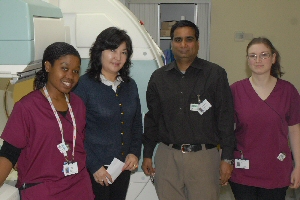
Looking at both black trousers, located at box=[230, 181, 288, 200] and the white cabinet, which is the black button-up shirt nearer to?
black trousers, located at box=[230, 181, 288, 200]

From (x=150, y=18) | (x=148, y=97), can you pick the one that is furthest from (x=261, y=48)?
(x=150, y=18)

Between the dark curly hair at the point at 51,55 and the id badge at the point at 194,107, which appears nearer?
the dark curly hair at the point at 51,55

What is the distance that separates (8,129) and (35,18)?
477 millimetres

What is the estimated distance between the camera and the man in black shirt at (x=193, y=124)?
1.89 metres

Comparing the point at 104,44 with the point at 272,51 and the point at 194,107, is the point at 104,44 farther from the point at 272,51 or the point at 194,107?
the point at 272,51

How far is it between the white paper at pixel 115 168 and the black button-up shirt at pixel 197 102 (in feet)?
0.96

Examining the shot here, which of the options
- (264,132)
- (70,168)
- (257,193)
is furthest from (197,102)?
(70,168)

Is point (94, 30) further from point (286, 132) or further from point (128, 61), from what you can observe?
point (286, 132)

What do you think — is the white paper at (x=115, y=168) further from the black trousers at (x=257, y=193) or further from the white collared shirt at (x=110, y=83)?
the black trousers at (x=257, y=193)

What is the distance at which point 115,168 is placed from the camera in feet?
6.06

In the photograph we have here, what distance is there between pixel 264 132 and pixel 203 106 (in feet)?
1.14

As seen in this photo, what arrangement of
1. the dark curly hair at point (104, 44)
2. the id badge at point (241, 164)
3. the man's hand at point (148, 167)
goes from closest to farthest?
the dark curly hair at point (104, 44), the id badge at point (241, 164), the man's hand at point (148, 167)

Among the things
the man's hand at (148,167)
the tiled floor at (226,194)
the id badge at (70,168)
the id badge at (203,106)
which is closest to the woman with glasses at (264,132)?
the id badge at (203,106)

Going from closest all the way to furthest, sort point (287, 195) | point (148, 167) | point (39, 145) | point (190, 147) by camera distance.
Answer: point (39, 145) → point (190, 147) → point (148, 167) → point (287, 195)
